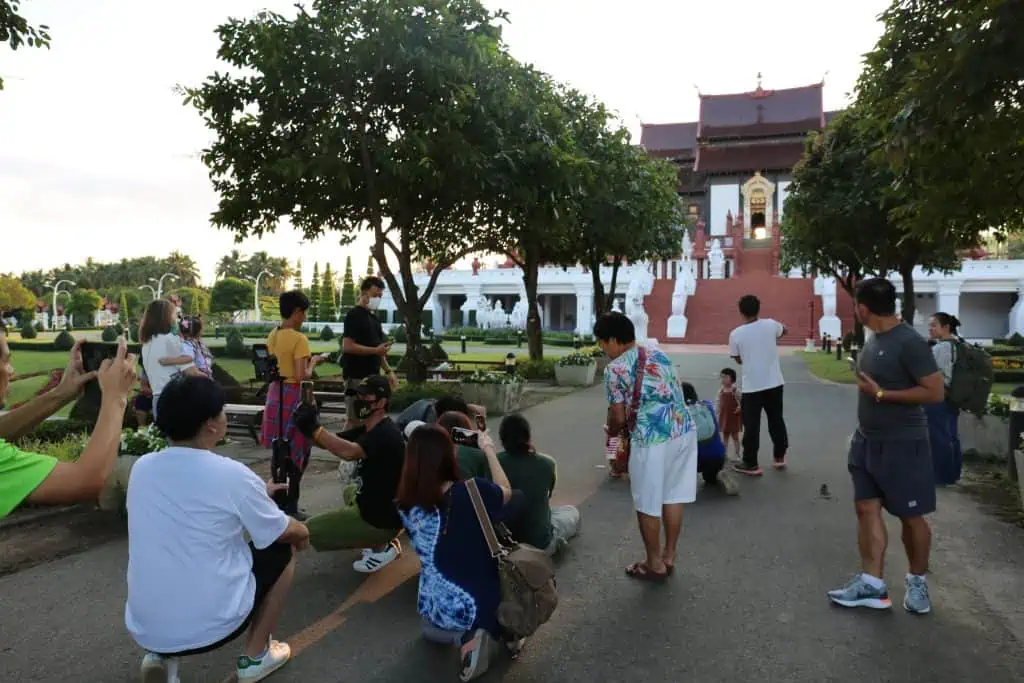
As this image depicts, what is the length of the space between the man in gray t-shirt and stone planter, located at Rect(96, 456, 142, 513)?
5.16 meters

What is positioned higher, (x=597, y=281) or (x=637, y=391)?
(x=597, y=281)

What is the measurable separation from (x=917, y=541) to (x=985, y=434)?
17.6 feet

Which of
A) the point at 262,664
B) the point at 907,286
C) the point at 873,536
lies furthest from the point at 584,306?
the point at 262,664

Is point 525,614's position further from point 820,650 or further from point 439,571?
point 820,650

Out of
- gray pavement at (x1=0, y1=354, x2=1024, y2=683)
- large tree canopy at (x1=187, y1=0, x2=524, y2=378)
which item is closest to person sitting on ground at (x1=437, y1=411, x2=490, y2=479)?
gray pavement at (x1=0, y1=354, x2=1024, y2=683)

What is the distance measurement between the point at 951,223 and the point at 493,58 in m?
6.51

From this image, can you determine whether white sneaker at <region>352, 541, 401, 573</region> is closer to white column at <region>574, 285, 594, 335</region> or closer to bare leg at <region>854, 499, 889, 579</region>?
bare leg at <region>854, 499, 889, 579</region>

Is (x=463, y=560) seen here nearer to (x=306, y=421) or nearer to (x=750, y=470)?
(x=306, y=421)

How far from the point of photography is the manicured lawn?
18422mm

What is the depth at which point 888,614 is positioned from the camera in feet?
13.4

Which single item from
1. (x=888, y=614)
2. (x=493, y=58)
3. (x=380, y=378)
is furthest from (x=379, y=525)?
(x=493, y=58)

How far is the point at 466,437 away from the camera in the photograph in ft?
12.9

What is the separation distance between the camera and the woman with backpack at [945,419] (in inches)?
248

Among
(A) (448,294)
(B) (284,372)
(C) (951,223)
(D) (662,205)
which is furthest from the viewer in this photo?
(A) (448,294)
